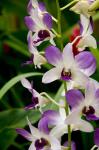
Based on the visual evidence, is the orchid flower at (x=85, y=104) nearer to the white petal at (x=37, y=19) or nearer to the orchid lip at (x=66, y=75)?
the orchid lip at (x=66, y=75)

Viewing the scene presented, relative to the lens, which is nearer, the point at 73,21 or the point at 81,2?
the point at 81,2

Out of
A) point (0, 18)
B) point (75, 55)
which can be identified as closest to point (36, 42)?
point (75, 55)

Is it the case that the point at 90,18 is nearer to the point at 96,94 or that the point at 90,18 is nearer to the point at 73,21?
the point at 96,94

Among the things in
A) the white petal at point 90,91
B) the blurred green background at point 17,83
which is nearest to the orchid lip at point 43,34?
the white petal at point 90,91

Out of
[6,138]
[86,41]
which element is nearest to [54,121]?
[86,41]

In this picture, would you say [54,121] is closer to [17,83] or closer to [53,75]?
[53,75]

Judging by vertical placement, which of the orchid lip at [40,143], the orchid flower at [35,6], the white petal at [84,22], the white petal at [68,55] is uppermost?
the orchid flower at [35,6]

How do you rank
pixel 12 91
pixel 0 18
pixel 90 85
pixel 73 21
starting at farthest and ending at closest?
pixel 0 18 < pixel 73 21 < pixel 12 91 < pixel 90 85
